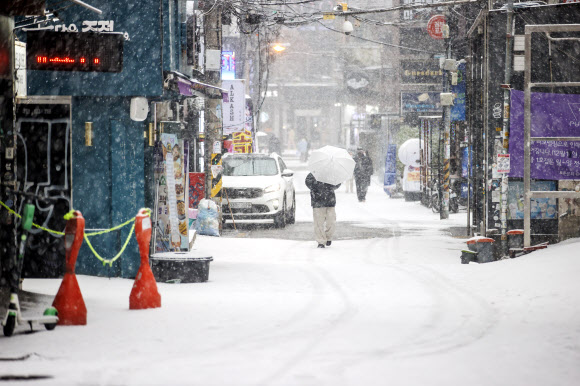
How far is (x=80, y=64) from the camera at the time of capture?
10.7 metres

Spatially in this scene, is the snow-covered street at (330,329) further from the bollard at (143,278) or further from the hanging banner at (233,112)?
the hanging banner at (233,112)

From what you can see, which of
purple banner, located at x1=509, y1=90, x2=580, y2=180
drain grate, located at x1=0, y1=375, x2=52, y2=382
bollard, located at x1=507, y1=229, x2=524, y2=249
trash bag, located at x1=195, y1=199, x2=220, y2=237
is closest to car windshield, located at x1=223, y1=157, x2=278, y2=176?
trash bag, located at x1=195, y1=199, x2=220, y2=237

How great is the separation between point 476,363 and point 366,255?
31.9 feet

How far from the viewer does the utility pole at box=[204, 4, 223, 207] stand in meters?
21.1

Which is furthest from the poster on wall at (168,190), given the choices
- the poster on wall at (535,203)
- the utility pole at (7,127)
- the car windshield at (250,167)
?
the car windshield at (250,167)

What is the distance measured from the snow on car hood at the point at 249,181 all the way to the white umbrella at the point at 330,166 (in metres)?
4.48

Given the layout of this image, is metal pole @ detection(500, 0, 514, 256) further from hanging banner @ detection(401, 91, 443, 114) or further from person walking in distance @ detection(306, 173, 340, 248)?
hanging banner @ detection(401, 91, 443, 114)

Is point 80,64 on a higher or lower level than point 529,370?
higher

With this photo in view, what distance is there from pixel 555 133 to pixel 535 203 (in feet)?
7.09

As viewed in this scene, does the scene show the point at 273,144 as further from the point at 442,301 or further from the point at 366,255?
the point at 442,301

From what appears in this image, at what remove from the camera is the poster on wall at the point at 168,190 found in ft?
43.2

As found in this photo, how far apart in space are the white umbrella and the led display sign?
24.6 ft

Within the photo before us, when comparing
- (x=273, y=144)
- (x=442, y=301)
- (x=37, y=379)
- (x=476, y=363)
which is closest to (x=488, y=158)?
(x=442, y=301)

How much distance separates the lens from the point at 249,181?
75.2ft
